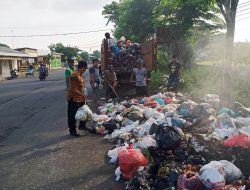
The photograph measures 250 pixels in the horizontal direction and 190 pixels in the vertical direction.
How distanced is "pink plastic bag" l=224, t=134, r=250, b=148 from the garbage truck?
24.9 feet

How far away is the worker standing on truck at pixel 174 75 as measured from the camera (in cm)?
1246

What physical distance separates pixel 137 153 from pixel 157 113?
2.94 meters

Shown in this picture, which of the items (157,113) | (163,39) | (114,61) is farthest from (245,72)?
(157,113)

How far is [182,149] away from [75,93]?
121 inches

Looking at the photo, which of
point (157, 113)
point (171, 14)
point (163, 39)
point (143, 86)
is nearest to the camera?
point (157, 113)

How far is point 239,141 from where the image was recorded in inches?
220

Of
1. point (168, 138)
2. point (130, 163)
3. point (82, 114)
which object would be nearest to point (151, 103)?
point (82, 114)

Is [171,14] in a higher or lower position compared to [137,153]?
higher

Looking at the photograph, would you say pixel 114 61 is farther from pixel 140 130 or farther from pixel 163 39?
pixel 140 130

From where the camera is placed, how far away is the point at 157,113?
27.9 feet

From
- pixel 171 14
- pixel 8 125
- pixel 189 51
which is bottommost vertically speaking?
pixel 8 125

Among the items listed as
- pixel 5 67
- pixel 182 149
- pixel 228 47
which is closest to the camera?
pixel 182 149

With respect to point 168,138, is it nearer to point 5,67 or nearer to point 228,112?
point 228,112

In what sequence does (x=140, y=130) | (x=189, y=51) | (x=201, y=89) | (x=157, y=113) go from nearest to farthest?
(x=140, y=130) < (x=157, y=113) < (x=201, y=89) < (x=189, y=51)
